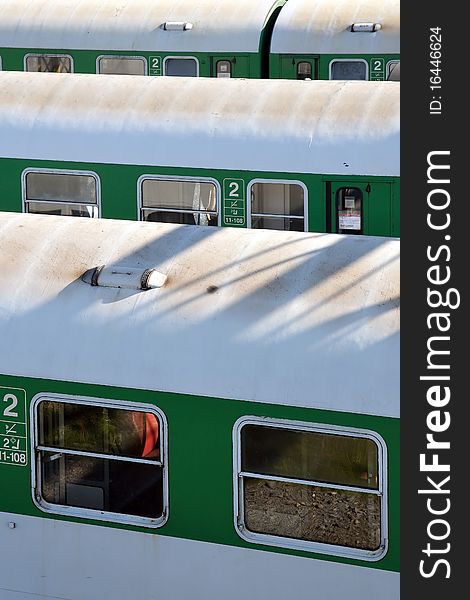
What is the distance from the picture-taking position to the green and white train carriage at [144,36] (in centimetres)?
1672

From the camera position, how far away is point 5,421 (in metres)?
7.32

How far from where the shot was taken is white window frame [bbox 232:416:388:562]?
643 centimetres

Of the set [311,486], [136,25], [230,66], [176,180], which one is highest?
[136,25]

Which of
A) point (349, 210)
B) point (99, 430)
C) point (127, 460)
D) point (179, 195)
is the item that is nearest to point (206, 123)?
point (179, 195)

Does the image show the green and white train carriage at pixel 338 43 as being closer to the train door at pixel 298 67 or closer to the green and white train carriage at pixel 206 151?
the train door at pixel 298 67

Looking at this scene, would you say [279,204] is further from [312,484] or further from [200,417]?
[312,484]

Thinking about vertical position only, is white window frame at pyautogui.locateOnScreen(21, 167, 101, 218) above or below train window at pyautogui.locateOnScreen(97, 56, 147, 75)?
below

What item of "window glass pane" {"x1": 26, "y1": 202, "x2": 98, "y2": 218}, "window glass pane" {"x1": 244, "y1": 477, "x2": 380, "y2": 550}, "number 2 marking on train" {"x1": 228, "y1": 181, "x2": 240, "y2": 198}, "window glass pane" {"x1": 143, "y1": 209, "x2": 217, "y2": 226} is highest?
"number 2 marking on train" {"x1": 228, "y1": 181, "x2": 240, "y2": 198}

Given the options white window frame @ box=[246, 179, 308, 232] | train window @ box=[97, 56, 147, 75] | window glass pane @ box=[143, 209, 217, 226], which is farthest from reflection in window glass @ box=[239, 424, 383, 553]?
train window @ box=[97, 56, 147, 75]

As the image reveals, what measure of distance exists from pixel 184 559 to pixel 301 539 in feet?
2.13

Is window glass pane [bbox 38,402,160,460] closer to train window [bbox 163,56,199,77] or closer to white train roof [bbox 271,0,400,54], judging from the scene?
white train roof [bbox 271,0,400,54]

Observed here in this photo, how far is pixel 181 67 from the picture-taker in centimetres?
1716

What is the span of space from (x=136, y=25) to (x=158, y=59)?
1.70 feet

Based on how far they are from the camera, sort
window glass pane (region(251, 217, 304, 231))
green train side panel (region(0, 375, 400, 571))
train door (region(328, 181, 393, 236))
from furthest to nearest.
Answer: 1. window glass pane (region(251, 217, 304, 231))
2. train door (region(328, 181, 393, 236))
3. green train side panel (region(0, 375, 400, 571))
